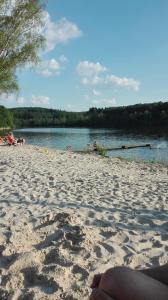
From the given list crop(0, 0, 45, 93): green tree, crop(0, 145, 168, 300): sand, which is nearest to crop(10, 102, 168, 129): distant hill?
crop(0, 0, 45, 93): green tree

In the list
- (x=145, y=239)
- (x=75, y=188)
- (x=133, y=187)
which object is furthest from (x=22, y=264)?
(x=133, y=187)

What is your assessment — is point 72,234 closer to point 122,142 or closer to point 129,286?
point 129,286

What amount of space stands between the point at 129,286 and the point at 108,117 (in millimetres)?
133427

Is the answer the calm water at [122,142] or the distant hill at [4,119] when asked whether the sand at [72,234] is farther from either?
the distant hill at [4,119]

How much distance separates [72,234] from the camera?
6047mm

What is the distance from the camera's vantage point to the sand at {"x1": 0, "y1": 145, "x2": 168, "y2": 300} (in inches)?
180

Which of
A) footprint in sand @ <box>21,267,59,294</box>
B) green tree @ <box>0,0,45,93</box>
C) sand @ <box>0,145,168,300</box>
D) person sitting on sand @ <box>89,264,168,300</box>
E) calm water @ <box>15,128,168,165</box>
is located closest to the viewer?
person sitting on sand @ <box>89,264,168,300</box>

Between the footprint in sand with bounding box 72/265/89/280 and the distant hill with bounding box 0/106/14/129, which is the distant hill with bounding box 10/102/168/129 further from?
the footprint in sand with bounding box 72/265/89/280

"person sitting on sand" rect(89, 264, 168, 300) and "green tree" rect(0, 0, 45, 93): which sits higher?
"green tree" rect(0, 0, 45, 93)

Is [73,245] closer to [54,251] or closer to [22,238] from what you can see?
[54,251]

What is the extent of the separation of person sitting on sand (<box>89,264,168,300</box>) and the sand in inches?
86.6

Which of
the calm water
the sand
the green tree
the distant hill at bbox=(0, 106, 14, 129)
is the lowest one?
the calm water

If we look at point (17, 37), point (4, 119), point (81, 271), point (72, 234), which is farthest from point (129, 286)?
point (4, 119)

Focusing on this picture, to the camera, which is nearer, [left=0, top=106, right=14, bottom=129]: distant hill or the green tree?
the green tree
